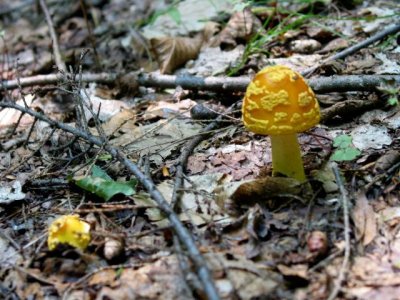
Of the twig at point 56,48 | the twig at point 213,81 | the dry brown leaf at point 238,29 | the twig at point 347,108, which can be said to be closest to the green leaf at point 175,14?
the dry brown leaf at point 238,29

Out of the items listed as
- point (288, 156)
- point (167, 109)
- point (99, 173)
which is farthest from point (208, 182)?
point (167, 109)

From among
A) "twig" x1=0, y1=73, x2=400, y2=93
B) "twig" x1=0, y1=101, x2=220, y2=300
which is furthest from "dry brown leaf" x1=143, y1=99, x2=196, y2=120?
"twig" x1=0, y1=101, x2=220, y2=300

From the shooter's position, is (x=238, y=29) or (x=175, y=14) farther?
(x=175, y=14)

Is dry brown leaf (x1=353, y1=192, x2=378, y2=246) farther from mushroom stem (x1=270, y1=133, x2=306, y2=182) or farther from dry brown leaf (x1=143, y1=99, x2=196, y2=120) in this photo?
dry brown leaf (x1=143, y1=99, x2=196, y2=120)

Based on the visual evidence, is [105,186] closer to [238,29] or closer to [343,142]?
[343,142]

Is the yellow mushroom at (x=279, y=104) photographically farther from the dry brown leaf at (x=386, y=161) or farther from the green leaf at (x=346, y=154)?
the dry brown leaf at (x=386, y=161)

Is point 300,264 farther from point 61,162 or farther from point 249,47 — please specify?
point 249,47
